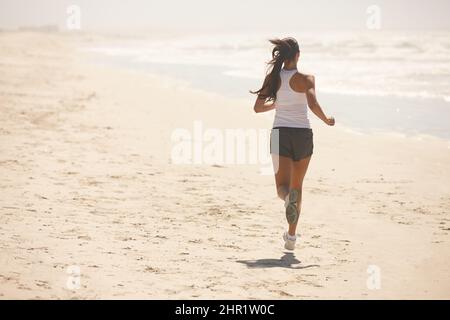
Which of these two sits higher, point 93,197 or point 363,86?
point 363,86

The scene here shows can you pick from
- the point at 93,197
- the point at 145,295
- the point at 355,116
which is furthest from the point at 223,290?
the point at 355,116

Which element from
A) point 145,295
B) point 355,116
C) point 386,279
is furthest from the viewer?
point 355,116

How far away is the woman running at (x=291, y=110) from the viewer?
227 inches

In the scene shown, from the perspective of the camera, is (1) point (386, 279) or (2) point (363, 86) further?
(2) point (363, 86)

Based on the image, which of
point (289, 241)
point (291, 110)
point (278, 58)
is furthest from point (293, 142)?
point (289, 241)

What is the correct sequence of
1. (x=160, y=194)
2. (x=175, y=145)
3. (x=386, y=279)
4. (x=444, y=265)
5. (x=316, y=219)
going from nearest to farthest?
(x=386, y=279) → (x=444, y=265) → (x=316, y=219) → (x=160, y=194) → (x=175, y=145)

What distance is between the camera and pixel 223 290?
4984mm

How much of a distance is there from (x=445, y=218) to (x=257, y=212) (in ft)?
6.96

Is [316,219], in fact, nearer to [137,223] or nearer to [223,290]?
[137,223]

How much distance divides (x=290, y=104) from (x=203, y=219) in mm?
1871

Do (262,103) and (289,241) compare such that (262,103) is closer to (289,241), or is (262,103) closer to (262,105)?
(262,105)
